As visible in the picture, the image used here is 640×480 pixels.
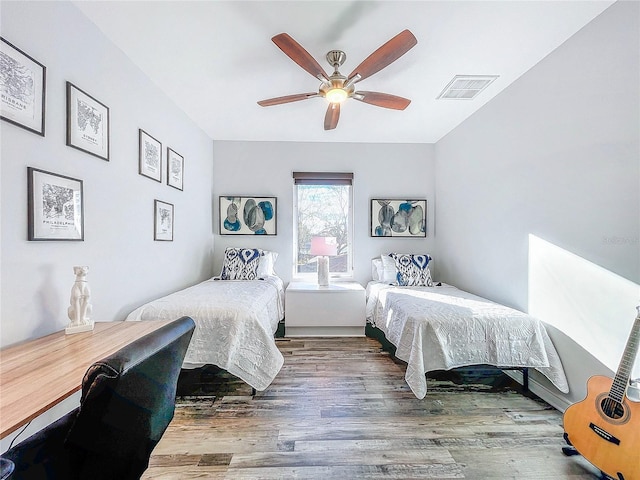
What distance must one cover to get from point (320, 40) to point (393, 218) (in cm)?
261

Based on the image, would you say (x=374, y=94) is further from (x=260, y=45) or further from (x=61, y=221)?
(x=61, y=221)

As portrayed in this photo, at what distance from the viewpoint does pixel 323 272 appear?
148 inches

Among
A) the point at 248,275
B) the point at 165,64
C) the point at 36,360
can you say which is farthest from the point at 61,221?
the point at 248,275

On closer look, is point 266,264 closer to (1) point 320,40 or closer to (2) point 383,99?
(2) point 383,99

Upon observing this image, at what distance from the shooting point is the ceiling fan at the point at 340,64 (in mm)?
1715

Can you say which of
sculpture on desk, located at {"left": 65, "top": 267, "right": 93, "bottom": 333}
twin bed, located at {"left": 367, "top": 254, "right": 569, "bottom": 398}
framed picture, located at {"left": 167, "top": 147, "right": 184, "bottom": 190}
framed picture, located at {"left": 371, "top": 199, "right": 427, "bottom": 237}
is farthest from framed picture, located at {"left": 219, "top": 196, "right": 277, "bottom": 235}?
sculpture on desk, located at {"left": 65, "top": 267, "right": 93, "bottom": 333}

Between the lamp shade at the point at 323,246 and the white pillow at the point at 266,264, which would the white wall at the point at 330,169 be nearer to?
the white pillow at the point at 266,264

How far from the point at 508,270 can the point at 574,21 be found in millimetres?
1849

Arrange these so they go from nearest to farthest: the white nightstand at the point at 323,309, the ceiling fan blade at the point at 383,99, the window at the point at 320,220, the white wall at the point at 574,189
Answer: the white wall at the point at 574,189
the ceiling fan blade at the point at 383,99
the white nightstand at the point at 323,309
the window at the point at 320,220

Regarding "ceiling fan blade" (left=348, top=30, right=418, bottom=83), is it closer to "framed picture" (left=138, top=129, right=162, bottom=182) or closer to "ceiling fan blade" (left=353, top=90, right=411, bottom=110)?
"ceiling fan blade" (left=353, top=90, right=411, bottom=110)

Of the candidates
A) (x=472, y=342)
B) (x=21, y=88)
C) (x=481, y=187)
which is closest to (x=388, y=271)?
(x=481, y=187)

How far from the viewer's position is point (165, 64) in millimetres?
2283

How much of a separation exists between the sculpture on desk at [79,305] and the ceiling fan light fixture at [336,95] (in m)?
1.92

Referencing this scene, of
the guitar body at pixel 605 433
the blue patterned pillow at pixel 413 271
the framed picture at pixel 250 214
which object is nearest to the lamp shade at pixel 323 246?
the framed picture at pixel 250 214
